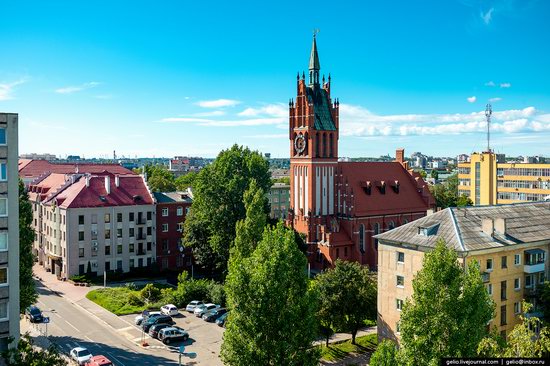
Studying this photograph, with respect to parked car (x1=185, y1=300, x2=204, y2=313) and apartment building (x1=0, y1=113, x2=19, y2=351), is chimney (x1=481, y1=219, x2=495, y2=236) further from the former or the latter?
apartment building (x1=0, y1=113, x2=19, y2=351)

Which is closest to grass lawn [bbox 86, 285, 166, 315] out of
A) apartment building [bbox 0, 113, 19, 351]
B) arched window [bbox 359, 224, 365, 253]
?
apartment building [bbox 0, 113, 19, 351]

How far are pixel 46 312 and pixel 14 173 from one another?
2864 cm

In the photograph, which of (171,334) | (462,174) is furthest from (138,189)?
(462,174)

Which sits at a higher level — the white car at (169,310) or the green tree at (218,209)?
the green tree at (218,209)

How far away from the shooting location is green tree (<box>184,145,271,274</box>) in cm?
7344

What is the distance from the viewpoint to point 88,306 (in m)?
61.1

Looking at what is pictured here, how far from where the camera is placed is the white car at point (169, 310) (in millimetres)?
57094

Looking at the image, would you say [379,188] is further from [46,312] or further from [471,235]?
[46,312]

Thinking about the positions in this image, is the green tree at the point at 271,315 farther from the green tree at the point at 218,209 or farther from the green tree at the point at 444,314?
the green tree at the point at 218,209

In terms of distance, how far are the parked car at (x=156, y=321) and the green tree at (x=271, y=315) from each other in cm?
2239

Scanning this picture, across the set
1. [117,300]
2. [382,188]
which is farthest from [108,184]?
[382,188]

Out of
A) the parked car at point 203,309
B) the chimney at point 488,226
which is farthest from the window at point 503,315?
the parked car at point 203,309

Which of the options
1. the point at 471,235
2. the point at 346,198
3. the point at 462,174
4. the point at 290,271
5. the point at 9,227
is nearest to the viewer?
the point at 290,271

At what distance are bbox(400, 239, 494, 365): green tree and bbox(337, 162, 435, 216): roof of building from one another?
176ft
